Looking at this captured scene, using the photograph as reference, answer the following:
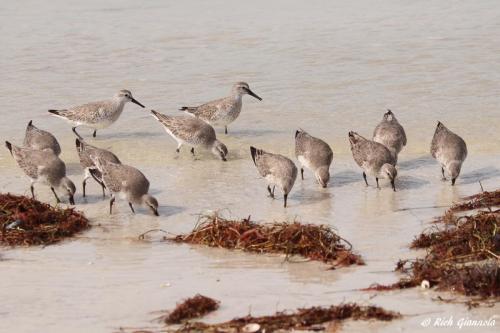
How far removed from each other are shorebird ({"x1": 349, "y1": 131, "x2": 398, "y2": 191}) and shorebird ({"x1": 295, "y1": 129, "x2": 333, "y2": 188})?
0.38 m

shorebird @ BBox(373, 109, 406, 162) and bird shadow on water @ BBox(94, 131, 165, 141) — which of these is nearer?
shorebird @ BBox(373, 109, 406, 162)

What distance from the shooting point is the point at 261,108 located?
16844mm

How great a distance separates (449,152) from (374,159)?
3.04 ft

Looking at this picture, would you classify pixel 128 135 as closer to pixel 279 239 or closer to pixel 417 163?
pixel 417 163

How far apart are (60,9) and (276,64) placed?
7.36 meters

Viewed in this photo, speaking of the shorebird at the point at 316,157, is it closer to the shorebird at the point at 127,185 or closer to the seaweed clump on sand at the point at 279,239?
the shorebird at the point at 127,185

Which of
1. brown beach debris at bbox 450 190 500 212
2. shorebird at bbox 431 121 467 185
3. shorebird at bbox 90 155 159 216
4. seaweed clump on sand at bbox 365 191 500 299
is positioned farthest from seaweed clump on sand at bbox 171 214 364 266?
shorebird at bbox 431 121 467 185

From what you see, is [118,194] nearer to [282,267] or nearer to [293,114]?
[282,267]

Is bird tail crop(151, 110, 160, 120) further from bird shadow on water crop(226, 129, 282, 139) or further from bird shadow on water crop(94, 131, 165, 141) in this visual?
bird shadow on water crop(226, 129, 282, 139)

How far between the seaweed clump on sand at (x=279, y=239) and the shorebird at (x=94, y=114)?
5690 millimetres

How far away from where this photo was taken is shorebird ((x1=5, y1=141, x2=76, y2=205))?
38.8ft

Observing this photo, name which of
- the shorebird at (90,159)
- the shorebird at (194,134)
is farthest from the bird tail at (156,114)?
the shorebird at (90,159)

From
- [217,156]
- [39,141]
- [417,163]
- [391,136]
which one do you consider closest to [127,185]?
[39,141]

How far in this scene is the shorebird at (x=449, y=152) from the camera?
12.3 meters
